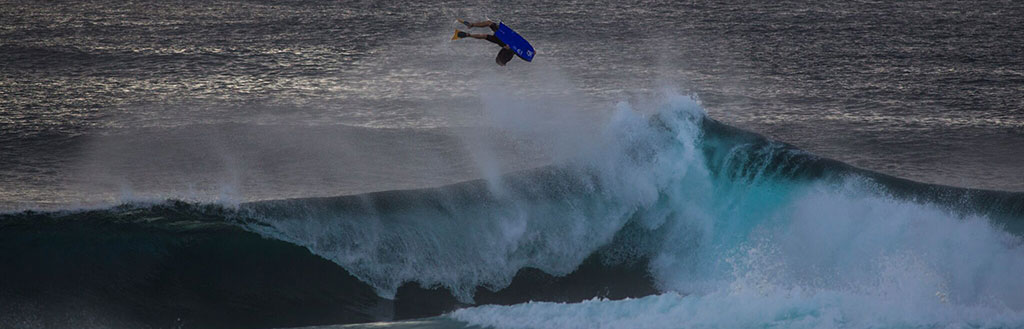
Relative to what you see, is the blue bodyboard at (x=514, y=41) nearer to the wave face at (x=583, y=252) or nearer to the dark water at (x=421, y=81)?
the wave face at (x=583, y=252)

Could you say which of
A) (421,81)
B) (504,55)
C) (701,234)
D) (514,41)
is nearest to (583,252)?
(701,234)

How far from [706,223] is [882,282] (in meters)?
2.96

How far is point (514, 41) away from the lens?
15961mm

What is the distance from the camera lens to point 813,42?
1185 inches

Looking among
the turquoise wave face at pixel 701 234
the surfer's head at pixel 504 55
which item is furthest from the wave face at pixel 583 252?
the surfer's head at pixel 504 55

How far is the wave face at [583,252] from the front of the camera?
13.1 m

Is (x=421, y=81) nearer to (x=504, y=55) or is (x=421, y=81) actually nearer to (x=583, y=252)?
(x=504, y=55)

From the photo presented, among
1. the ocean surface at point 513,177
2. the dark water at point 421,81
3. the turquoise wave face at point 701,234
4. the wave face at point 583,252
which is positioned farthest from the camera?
the dark water at point 421,81

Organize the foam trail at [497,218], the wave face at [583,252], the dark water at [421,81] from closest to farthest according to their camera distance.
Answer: the wave face at [583,252] < the foam trail at [497,218] < the dark water at [421,81]

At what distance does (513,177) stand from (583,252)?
6.82 feet

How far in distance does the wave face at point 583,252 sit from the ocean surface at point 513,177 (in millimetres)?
39

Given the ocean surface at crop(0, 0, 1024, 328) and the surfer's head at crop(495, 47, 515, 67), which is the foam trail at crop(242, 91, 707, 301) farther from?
the surfer's head at crop(495, 47, 515, 67)

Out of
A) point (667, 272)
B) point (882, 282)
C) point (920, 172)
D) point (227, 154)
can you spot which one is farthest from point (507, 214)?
point (920, 172)

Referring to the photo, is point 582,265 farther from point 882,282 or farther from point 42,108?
point 42,108
